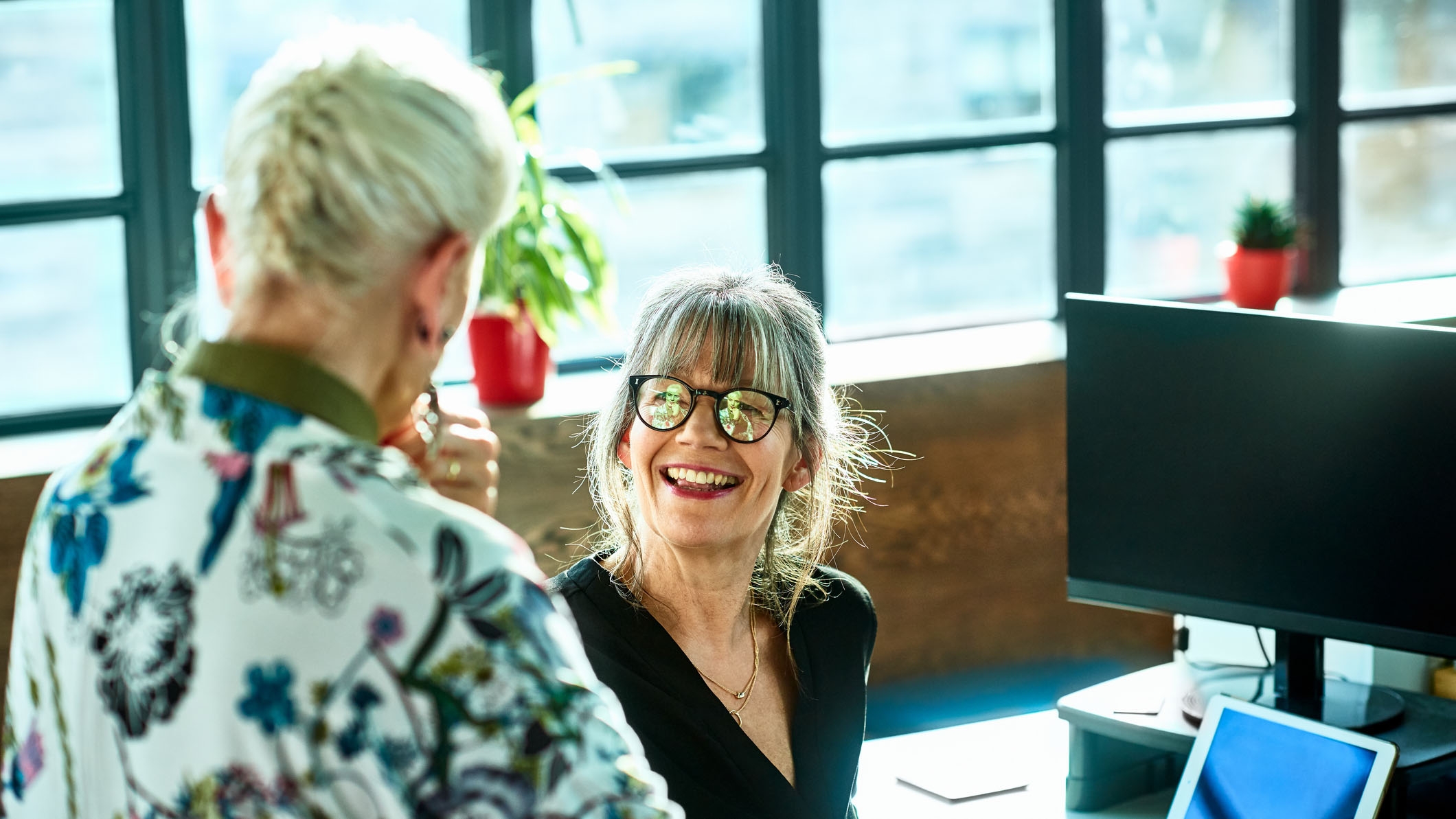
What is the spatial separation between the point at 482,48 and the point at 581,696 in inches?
103

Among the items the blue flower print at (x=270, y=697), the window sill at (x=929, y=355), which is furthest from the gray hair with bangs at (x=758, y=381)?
the blue flower print at (x=270, y=697)

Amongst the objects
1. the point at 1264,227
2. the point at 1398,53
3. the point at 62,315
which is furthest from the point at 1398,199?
the point at 62,315

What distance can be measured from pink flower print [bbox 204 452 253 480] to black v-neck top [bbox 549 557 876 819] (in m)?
0.97

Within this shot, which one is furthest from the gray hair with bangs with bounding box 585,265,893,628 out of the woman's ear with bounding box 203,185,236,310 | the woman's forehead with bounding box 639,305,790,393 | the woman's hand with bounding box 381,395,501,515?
the woman's ear with bounding box 203,185,236,310

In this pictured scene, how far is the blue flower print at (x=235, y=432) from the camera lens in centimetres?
79

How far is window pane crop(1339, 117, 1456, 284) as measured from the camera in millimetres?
4281

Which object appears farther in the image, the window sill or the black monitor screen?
the window sill

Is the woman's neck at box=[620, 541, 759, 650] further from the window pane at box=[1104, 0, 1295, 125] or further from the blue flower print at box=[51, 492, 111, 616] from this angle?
the window pane at box=[1104, 0, 1295, 125]

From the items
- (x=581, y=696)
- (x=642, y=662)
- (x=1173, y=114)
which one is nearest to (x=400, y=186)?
(x=581, y=696)

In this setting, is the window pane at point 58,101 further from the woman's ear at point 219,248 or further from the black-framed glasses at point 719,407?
the woman's ear at point 219,248

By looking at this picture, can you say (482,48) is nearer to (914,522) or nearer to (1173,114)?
(914,522)

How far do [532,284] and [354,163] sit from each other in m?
2.19

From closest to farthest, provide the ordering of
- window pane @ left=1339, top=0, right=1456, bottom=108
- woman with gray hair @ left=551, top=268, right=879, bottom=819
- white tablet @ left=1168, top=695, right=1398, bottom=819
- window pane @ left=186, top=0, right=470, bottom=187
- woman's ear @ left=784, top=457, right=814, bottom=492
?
white tablet @ left=1168, top=695, right=1398, bottom=819
woman with gray hair @ left=551, top=268, right=879, bottom=819
woman's ear @ left=784, top=457, right=814, bottom=492
window pane @ left=186, top=0, right=470, bottom=187
window pane @ left=1339, top=0, right=1456, bottom=108

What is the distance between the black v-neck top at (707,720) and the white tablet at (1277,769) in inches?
15.6
